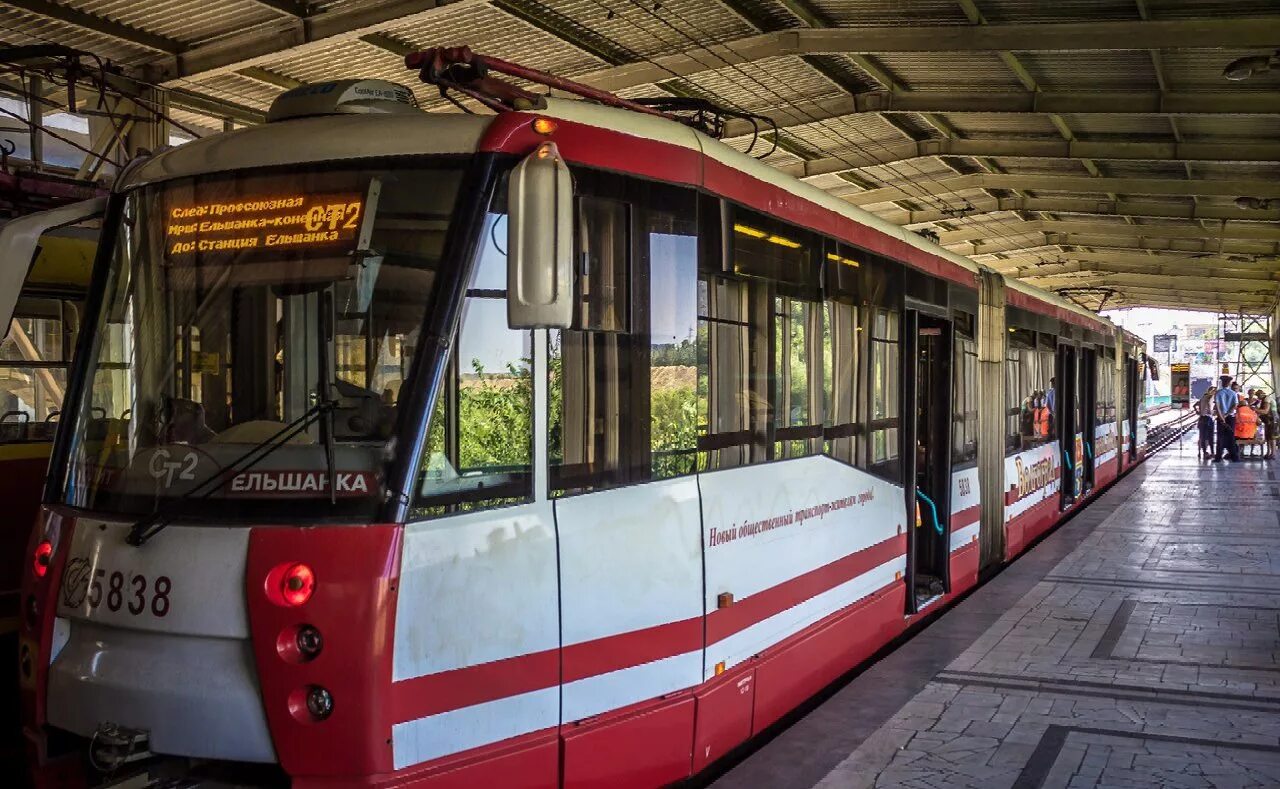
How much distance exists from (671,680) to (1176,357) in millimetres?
82028

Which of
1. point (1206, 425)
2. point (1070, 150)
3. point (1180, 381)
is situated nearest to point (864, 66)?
point (1070, 150)

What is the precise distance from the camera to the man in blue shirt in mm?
27516

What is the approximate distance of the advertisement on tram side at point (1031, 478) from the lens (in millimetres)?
13430

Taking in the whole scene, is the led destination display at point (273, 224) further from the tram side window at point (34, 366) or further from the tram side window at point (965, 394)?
the tram side window at point (965, 394)

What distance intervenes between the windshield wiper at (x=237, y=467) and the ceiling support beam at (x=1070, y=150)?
18.1 metres

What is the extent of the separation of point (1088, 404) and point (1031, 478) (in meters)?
6.46

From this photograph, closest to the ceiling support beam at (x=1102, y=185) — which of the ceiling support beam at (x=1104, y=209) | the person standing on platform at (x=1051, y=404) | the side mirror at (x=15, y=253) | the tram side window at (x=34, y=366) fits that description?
the ceiling support beam at (x=1104, y=209)

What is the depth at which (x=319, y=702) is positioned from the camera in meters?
4.40

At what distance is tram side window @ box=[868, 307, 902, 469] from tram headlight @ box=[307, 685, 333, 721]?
4.76 meters

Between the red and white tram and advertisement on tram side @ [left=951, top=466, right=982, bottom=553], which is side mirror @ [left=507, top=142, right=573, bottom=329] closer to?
the red and white tram

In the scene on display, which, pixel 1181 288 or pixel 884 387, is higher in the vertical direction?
pixel 1181 288

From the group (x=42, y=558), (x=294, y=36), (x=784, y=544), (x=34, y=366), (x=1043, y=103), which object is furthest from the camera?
(x=1043, y=103)

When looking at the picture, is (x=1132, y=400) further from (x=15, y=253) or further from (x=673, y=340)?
(x=15, y=253)

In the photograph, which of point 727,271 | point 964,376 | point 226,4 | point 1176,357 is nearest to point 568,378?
point 727,271
